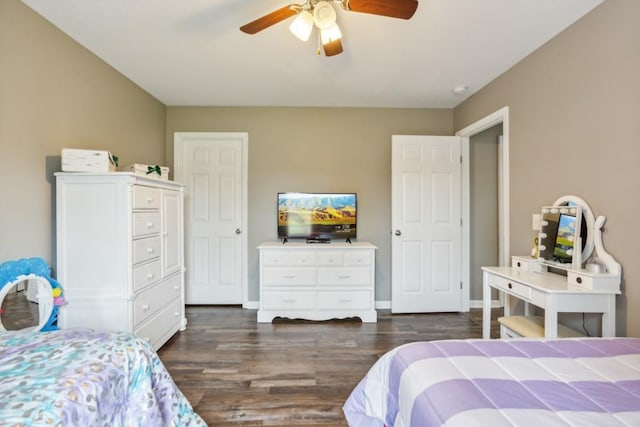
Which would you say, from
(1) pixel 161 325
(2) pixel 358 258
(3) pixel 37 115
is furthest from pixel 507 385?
(3) pixel 37 115

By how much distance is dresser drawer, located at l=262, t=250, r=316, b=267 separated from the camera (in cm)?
305

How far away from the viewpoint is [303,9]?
63.6 inches

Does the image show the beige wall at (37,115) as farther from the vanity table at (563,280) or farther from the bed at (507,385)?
the vanity table at (563,280)

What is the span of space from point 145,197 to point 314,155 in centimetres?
193

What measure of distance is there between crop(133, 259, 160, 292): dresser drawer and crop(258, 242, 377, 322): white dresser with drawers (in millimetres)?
1001

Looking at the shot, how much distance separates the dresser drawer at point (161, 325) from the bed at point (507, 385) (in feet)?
5.84

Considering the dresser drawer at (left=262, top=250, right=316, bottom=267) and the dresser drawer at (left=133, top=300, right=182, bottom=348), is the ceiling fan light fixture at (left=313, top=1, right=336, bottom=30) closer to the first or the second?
the dresser drawer at (left=262, top=250, right=316, bottom=267)

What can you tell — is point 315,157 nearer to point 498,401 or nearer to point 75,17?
point 75,17

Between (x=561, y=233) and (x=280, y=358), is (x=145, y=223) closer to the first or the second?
(x=280, y=358)

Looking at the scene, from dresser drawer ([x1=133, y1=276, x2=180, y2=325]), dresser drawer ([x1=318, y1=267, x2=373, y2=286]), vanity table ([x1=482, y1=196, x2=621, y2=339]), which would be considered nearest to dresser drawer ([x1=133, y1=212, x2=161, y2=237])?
dresser drawer ([x1=133, y1=276, x2=180, y2=325])

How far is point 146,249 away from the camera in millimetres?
2254

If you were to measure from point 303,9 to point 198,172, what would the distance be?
8.08 ft

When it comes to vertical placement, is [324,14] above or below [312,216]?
above

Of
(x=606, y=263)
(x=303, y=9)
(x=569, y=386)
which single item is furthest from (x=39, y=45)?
(x=606, y=263)
